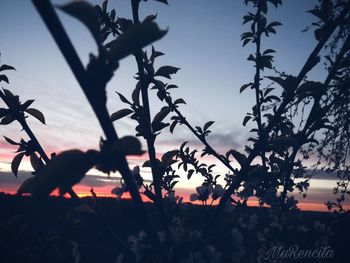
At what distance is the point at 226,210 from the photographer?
2.08 meters

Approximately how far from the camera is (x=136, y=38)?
0.73 metres

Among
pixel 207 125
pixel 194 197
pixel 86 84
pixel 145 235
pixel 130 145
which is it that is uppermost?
pixel 207 125

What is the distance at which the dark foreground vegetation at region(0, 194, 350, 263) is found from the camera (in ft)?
5.22

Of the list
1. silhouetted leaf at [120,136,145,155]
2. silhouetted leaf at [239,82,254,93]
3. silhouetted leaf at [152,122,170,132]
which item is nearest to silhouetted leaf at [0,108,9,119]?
silhouetted leaf at [152,122,170,132]

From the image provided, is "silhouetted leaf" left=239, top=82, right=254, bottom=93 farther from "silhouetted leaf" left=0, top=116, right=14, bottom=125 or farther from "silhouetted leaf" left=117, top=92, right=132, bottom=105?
"silhouetted leaf" left=0, top=116, right=14, bottom=125

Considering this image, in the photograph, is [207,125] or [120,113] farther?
[207,125]

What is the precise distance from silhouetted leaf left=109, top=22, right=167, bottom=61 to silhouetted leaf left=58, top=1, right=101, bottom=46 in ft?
0.20

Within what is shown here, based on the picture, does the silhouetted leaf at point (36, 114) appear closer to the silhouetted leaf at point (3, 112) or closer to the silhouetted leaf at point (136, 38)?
the silhouetted leaf at point (3, 112)

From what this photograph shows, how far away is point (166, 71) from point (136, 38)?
2033 mm

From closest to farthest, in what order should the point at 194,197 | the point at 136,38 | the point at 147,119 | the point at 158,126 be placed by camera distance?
the point at 136,38, the point at 147,119, the point at 158,126, the point at 194,197

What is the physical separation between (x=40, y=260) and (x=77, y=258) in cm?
131

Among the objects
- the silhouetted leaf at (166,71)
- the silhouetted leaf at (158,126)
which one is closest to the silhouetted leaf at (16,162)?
the silhouetted leaf at (158,126)

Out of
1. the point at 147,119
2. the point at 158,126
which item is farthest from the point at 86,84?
the point at 158,126

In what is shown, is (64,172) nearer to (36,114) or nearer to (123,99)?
(123,99)
